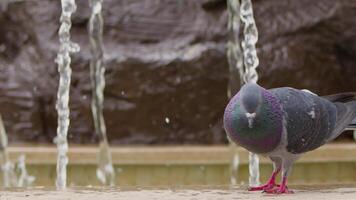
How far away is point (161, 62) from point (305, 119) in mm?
3447

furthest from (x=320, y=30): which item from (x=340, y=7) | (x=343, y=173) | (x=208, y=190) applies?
(x=208, y=190)

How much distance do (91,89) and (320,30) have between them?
185cm

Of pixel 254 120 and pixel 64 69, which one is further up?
pixel 64 69

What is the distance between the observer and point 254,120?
352 centimetres

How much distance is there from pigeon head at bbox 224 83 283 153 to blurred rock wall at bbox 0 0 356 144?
354cm

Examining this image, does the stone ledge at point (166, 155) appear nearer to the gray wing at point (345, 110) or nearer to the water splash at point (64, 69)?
the water splash at point (64, 69)

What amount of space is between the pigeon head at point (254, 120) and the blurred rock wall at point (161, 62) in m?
3.54

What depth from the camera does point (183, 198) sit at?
3.57m

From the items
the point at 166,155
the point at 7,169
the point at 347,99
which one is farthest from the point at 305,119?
the point at 7,169

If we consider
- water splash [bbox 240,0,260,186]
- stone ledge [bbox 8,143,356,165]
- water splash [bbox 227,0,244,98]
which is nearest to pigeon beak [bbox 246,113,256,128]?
stone ledge [bbox 8,143,356,165]

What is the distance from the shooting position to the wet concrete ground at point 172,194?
3.58 metres

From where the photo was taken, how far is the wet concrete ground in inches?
141

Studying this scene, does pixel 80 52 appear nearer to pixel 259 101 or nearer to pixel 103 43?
pixel 103 43

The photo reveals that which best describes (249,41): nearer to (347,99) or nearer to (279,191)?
(347,99)
